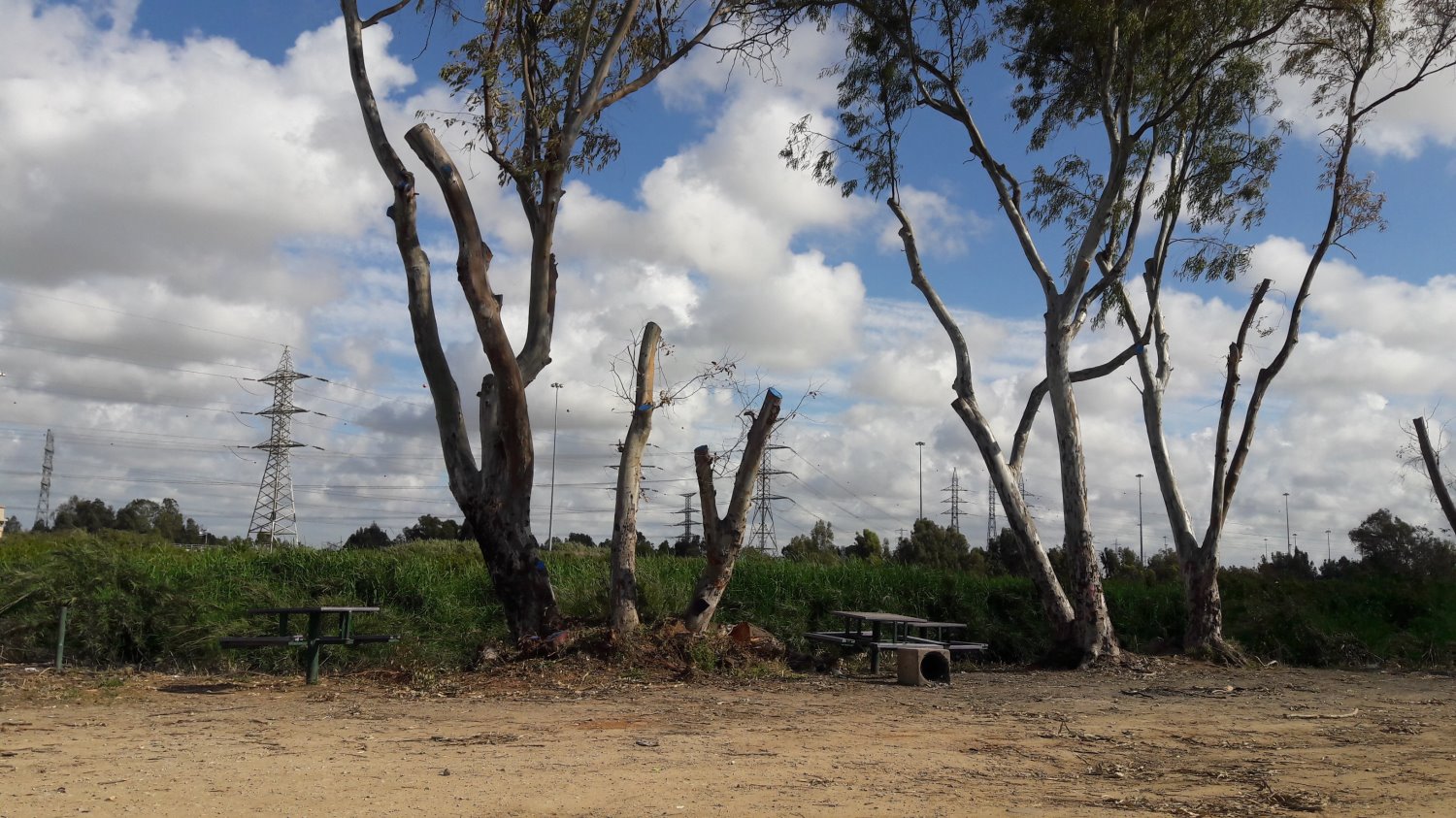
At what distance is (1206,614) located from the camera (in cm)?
1384

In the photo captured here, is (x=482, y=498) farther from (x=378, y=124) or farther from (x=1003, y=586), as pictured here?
(x=1003, y=586)

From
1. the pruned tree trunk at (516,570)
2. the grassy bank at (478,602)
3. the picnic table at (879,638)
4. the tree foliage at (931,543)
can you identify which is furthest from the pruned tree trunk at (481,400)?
the tree foliage at (931,543)

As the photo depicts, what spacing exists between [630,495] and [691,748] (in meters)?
4.82

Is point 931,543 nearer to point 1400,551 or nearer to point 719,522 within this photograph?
point 1400,551

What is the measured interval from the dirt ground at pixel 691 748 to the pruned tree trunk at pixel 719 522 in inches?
38.6

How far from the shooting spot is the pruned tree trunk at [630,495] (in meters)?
10.6

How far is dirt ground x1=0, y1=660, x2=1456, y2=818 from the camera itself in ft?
15.8

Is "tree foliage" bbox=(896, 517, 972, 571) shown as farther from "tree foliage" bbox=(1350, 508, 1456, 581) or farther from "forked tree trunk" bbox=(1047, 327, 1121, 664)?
"forked tree trunk" bbox=(1047, 327, 1121, 664)

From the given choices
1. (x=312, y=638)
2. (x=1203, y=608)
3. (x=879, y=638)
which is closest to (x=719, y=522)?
(x=879, y=638)

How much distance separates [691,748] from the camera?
6.21 metres

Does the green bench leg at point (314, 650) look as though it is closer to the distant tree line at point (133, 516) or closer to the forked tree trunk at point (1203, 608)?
the forked tree trunk at point (1203, 608)

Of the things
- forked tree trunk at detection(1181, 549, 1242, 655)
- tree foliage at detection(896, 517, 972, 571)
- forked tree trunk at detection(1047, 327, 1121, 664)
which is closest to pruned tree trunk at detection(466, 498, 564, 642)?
forked tree trunk at detection(1047, 327, 1121, 664)

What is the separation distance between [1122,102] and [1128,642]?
279 inches

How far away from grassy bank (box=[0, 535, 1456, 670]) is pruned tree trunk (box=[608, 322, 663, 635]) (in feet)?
2.21
